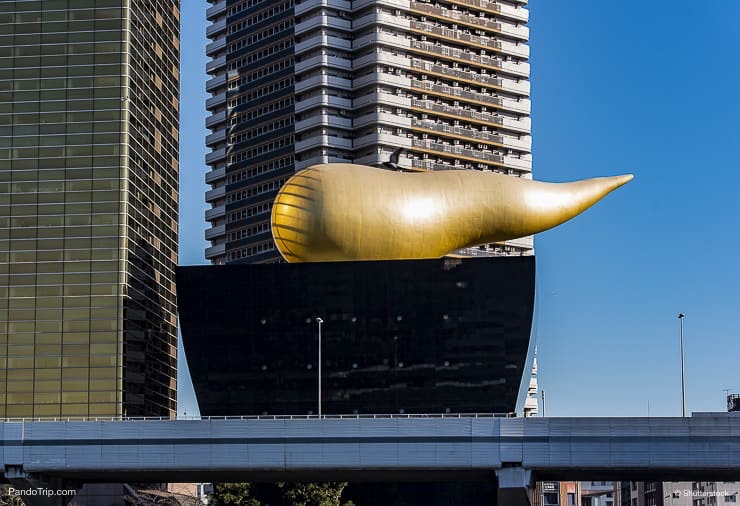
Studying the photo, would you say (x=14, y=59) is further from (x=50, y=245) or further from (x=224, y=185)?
(x=224, y=185)

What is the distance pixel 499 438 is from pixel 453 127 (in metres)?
101

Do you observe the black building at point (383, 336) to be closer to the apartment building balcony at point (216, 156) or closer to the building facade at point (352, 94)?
the building facade at point (352, 94)

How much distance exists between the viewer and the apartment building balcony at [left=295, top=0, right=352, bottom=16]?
171250 mm

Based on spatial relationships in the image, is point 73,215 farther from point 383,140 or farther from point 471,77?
point 471,77

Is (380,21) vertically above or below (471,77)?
above

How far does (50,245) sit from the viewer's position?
420 feet

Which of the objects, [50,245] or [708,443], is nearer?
[708,443]

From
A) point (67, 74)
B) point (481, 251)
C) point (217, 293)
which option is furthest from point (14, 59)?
point (481, 251)

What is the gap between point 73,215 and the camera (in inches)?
5059

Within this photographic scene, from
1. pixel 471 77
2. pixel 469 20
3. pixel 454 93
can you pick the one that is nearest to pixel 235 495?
pixel 454 93

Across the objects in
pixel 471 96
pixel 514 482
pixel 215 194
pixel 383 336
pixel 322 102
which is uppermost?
pixel 471 96

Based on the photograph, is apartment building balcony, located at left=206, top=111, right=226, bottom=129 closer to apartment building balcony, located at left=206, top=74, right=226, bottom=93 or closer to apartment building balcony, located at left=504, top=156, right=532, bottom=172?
apartment building balcony, located at left=206, top=74, right=226, bottom=93

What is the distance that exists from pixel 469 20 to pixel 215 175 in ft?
119

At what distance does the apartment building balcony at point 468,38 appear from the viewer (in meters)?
175
